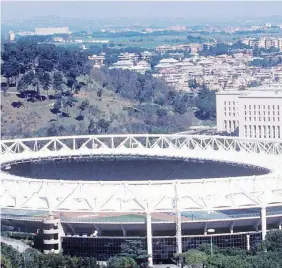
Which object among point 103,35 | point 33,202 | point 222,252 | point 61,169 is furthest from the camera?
point 103,35

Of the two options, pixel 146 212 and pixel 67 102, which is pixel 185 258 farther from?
pixel 67 102

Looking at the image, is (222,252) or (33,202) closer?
(222,252)

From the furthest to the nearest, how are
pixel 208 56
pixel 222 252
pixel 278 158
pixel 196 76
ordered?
pixel 208 56, pixel 196 76, pixel 278 158, pixel 222 252

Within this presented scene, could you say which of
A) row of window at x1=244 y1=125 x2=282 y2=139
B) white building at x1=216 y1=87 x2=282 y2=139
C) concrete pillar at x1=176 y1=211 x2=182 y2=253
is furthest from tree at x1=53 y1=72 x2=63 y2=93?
concrete pillar at x1=176 y1=211 x2=182 y2=253

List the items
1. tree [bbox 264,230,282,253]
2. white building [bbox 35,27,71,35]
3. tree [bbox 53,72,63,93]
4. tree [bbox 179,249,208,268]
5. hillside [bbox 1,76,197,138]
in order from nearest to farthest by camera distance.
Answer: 1. tree [bbox 179,249,208,268]
2. tree [bbox 264,230,282,253]
3. hillside [bbox 1,76,197,138]
4. tree [bbox 53,72,63,93]
5. white building [bbox 35,27,71,35]

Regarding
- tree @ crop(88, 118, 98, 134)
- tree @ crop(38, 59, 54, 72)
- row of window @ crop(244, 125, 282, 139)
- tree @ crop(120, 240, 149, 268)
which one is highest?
tree @ crop(38, 59, 54, 72)

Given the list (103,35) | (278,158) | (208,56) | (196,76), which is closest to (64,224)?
(278,158)

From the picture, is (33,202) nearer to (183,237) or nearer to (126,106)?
(183,237)

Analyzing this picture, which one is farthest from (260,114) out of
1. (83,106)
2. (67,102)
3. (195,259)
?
(195,259)

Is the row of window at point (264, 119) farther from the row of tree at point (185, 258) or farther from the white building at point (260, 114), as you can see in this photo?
the row of tree at point (185, 258)

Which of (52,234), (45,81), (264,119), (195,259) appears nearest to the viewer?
(195,259)

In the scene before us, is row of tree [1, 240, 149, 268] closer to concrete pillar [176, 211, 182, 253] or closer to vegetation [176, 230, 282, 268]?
concrete pillar [176, 211, 182, 253]
